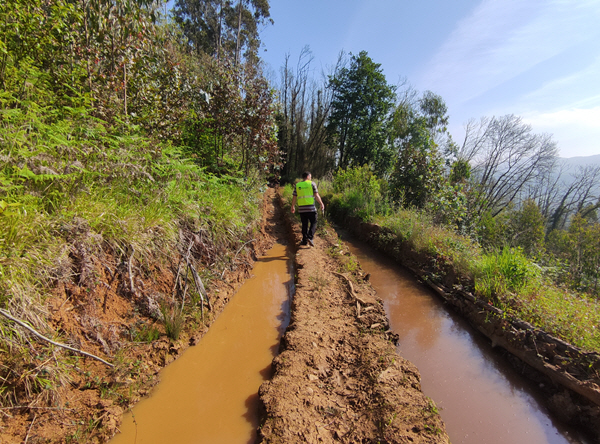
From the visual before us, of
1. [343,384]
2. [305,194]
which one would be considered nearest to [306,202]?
[305,194]

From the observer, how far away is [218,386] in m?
2.82

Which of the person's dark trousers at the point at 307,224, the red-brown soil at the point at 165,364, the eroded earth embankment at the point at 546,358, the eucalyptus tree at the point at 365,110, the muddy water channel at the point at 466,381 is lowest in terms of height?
the muddy water channel at the point at 466,381

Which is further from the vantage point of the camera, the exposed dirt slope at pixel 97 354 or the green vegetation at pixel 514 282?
the green vegetation at pixel 514 282

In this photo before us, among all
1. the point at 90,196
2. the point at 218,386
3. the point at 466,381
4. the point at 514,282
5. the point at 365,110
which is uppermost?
the point at 365,110

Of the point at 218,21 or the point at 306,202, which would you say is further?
the point at 218,21

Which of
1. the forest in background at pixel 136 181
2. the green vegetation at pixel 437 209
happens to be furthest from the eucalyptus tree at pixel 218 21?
the forest in background at pixel 136 181

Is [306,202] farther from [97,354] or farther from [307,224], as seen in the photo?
[97,354]

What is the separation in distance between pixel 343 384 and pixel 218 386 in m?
1.27

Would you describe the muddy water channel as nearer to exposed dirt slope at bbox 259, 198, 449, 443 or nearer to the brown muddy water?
exposed dirt slope at bbox 259, 198, 449, 443

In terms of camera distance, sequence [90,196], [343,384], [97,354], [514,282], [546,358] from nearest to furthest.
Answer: [97,354], [343,384], [90,196], [546,358], [514,282]

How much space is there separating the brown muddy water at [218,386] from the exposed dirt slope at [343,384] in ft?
0.91

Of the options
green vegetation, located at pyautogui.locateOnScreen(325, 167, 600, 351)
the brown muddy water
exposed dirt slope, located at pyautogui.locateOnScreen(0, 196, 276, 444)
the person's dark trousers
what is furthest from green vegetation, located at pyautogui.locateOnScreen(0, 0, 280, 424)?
green vegetation, located at pyautogui.locateOnScreen(325, 167, 600, 351)

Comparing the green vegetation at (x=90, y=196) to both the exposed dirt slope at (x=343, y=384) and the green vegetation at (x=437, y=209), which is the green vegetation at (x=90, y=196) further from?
the green vegetation at (x=437, y=209)

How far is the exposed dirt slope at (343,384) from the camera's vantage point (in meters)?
2.19
